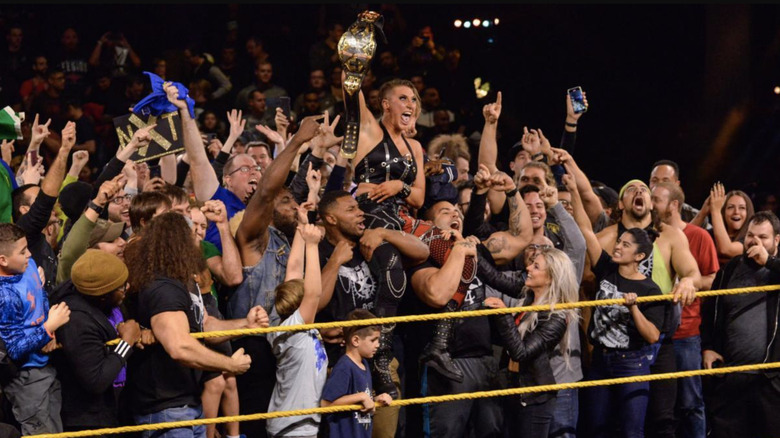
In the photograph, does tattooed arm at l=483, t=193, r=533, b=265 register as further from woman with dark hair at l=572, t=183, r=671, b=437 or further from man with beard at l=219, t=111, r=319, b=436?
man with beard at l=219, t=111, r=319, b=436

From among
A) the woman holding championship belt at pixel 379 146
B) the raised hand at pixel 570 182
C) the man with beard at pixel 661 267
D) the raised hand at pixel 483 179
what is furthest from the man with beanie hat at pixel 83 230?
the man with beard at pixel 661 267

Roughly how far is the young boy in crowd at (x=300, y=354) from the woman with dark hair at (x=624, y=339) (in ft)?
5.39

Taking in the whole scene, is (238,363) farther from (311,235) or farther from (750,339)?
(750,339)

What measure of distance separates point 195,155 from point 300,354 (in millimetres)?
1708

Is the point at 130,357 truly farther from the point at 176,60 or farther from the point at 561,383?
the point at 176,60

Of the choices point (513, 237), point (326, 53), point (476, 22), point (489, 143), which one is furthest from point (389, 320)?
point (476, 22)

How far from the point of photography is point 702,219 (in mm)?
7320

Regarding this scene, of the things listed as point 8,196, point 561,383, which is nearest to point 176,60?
point 8,196

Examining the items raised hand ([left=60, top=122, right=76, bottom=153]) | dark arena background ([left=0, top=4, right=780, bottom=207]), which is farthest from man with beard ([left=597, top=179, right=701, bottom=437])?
dark arena background ([left=0, top=4, right=780, bottom=207])

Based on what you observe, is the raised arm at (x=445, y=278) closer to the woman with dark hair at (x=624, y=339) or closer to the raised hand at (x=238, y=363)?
the woman with dark hair at (x=624, y=339)

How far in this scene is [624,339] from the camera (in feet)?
18.6

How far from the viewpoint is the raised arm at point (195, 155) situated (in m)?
6.09

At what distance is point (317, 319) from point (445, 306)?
2.24 feet

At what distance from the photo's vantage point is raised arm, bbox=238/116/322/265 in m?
5.25
